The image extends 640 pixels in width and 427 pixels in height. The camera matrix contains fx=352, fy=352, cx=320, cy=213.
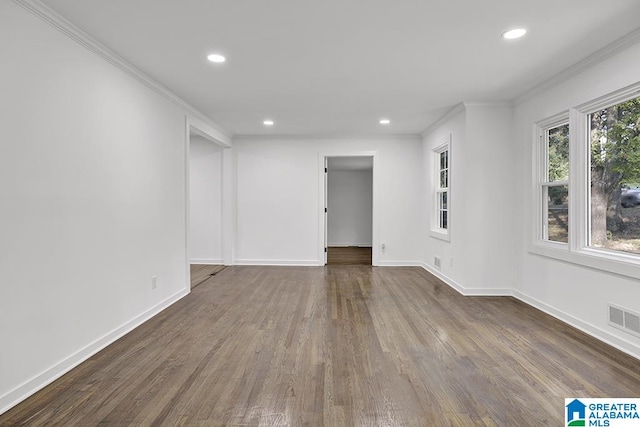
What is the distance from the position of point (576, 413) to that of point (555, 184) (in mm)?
2570

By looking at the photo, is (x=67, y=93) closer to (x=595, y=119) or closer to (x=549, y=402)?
(x=549, y=402)

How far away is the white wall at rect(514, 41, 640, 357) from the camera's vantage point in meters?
2.82

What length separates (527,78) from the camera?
3670 millimetres

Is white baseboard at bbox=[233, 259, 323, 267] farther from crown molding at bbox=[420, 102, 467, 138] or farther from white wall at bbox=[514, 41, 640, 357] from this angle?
white wall at bbox=[514, 41, 640, 357]

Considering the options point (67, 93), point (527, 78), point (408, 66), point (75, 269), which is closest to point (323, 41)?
point (408, 66)

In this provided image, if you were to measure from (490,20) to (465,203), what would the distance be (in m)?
2.51

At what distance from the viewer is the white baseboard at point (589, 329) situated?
2746 millimetres

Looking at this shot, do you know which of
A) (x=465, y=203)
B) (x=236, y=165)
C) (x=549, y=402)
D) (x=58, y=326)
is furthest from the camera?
(x=236, y=165)

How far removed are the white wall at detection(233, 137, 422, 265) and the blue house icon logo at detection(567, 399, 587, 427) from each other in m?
4.66

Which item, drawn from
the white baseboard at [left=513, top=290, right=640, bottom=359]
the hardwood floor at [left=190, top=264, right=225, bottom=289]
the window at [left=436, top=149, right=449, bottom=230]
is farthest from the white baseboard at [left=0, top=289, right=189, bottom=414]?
the window at [left=436, top=149, right=449, bottom=230]

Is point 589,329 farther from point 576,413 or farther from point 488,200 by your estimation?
point 488,200

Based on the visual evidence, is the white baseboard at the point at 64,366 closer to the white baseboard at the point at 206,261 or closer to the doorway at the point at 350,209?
the white baseboard at the point at 206,261

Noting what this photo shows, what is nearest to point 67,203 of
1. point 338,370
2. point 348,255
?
point 338,370

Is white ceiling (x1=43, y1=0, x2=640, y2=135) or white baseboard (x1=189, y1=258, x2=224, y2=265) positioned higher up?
white ceiling (x1=43, y1=0, x2=640, y2=135)
